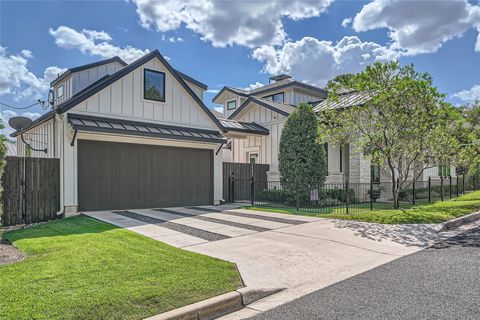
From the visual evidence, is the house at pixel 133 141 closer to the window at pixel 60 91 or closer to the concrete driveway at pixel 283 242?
the window at pixel 60 91

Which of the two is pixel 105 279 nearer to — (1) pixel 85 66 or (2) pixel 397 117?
(2) pixel 397 117

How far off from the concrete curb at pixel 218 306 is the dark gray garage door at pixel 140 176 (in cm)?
907

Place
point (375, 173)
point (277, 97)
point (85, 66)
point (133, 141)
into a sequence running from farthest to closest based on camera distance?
point (277, 97), point (375, 173), point (85, 66), point (133, 141)

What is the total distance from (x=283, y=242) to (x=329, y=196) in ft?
28.1

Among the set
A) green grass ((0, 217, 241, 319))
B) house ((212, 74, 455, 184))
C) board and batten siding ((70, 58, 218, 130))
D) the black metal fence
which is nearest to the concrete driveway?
green grass ((0, 217, 241, 319))

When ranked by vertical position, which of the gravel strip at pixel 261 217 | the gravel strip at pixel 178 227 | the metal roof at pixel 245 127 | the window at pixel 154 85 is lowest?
the gravel strip at pixel 261 217

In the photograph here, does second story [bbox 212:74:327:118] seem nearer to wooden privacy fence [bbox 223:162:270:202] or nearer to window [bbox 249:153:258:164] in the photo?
window [bbox 249:153:258:164]

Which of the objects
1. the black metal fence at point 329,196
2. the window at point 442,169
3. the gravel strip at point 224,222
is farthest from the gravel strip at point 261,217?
the window at point 442,169

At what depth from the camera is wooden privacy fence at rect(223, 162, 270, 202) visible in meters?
16.8

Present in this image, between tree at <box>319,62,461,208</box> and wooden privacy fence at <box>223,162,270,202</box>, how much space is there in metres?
5.64

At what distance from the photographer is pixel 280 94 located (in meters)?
25.5

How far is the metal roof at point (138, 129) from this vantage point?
37.7 feet

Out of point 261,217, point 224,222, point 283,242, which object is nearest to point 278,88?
point 261,217

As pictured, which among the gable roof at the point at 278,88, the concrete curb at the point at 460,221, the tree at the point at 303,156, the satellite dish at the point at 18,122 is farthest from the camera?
the gable roof at the point at 278,88
